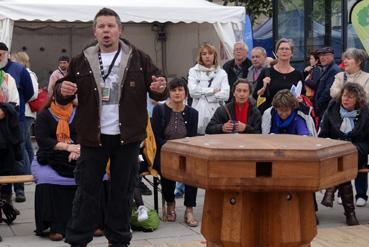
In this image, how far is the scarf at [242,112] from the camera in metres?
6.84

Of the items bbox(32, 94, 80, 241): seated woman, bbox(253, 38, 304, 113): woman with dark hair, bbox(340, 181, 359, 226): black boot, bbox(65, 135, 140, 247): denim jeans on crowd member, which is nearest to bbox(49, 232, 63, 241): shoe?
bbox(32, 94, 80, 241): seated woman

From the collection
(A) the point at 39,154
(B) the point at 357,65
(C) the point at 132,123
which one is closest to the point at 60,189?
(A) the point at 39,154

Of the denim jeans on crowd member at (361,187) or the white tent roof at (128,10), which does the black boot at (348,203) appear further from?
the white tent roof at (128,10)

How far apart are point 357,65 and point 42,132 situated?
3431 mm

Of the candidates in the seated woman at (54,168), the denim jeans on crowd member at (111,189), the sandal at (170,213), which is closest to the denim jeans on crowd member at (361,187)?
the sandal at (170,213)

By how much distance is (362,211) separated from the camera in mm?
6906

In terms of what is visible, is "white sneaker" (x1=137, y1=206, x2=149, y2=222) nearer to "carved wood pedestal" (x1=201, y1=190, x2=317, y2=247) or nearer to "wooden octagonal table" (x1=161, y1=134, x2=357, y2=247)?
"wooden octagonal table" (x1=161, y1=134, x2=357, y2=247)

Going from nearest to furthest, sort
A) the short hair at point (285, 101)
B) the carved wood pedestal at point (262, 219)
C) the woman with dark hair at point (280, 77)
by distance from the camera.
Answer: the carved wood pedestal at point (262, 219), the short hair at point (285, 101), the woman with dark hair at point (280, 77)

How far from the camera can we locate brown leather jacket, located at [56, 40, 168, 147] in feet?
14.6

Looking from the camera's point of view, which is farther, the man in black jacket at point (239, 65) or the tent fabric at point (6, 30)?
the tent fabric at point (6, 30)

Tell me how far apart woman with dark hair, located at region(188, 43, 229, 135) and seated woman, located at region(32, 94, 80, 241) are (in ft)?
6.93

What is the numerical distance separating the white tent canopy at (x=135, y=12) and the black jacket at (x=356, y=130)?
5010 mm

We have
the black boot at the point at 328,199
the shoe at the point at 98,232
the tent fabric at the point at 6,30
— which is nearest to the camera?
the shoe at the point at 98,232

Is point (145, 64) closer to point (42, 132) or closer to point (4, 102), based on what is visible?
point (42, 132)
